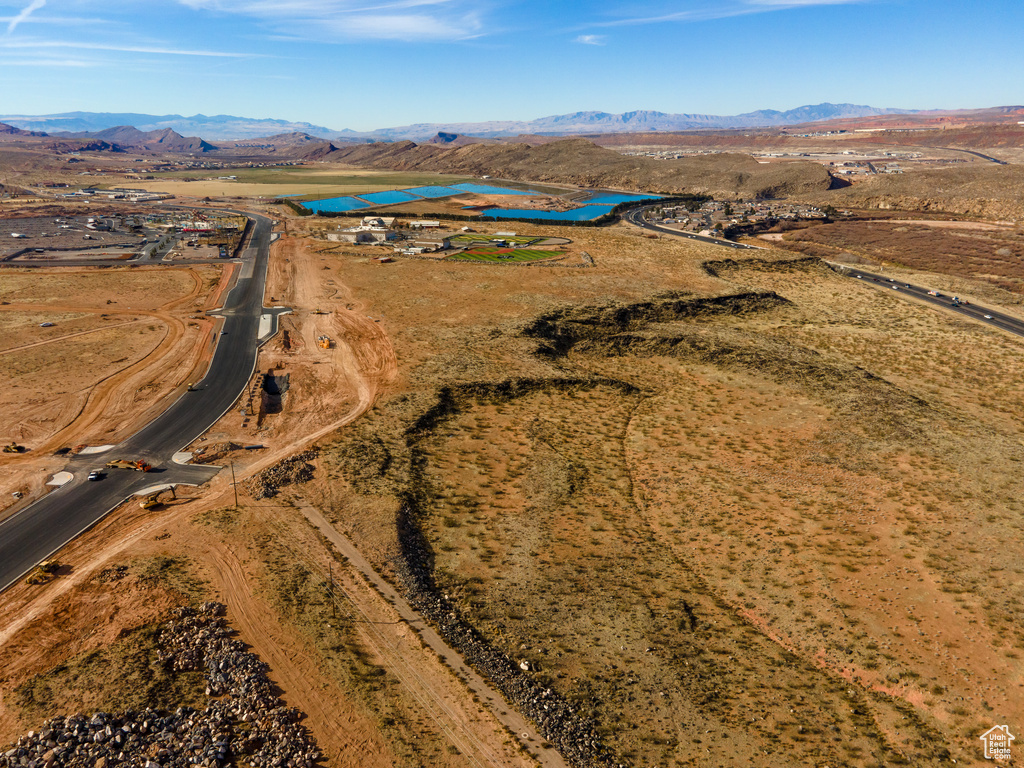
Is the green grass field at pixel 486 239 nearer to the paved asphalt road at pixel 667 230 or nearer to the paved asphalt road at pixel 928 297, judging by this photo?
the paved asphalt road at pixel 667 230

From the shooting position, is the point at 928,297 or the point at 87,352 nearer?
the point at 87,352

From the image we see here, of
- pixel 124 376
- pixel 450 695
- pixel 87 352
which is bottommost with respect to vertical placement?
pixel 450 695

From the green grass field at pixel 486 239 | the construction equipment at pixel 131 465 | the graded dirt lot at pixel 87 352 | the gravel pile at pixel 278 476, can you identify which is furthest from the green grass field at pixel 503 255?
the construction equipment at pixel 131 465

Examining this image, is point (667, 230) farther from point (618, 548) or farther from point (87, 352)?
point (87, 352)

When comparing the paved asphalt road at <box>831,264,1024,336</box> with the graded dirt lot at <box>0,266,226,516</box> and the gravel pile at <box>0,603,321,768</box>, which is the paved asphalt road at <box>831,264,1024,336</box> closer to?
the gravel pile at <box>0,603,321,768</box>

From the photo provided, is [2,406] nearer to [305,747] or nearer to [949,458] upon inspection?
[305,747]

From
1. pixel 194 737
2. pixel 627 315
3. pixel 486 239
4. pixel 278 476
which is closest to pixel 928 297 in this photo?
pixel 627 315

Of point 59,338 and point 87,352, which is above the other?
point 59,338
